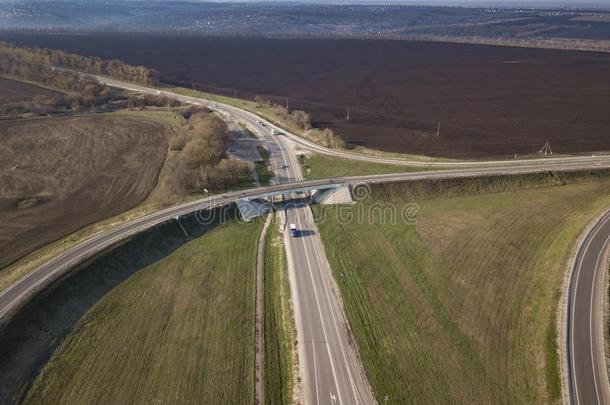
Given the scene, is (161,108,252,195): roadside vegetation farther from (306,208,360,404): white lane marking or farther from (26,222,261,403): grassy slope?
(306,208,360,404): white lane marking

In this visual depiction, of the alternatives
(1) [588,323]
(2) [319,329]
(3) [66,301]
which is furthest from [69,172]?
(1) [588,323]

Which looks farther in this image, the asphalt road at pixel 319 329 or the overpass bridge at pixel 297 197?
the overpass bridge at pixel 297 197

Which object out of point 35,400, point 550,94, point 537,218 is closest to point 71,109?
point 35,400

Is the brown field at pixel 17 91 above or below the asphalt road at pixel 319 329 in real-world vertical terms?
above

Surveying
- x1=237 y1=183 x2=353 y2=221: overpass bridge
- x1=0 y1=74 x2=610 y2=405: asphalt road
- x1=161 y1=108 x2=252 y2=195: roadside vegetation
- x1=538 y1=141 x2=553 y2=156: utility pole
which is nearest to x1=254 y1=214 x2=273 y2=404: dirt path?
x1=0 y1=74 x2=610 y2=405: asphalt road

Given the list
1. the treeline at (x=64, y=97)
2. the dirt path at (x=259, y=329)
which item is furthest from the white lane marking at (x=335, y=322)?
the treeline at (x=64, y=97)

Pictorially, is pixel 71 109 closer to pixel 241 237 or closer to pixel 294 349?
pixel 241 237

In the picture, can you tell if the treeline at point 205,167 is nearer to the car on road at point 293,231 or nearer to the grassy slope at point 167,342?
the grassy slope at point 167,342

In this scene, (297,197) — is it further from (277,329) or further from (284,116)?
(284,116)
